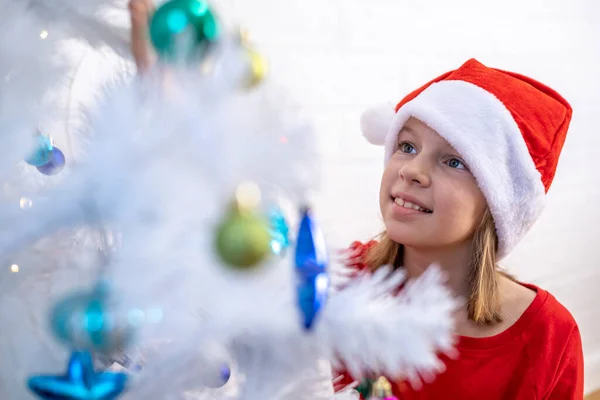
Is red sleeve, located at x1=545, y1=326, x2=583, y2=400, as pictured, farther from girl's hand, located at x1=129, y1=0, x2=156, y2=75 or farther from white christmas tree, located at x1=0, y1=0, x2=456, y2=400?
girl's hand, located at x1=129, y1=0, x2=156, y2=75

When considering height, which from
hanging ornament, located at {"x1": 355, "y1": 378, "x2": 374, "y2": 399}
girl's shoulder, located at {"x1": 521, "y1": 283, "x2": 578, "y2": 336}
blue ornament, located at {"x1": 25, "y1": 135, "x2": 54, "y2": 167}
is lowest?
hanging ornament, located at {"x1": 355, "y1": 378, "x2": 374, "y2": 399}

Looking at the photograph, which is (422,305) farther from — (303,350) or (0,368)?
(0,368)

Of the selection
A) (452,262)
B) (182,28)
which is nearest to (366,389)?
(452,262)

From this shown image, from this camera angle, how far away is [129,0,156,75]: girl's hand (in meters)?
0.28

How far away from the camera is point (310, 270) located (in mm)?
242

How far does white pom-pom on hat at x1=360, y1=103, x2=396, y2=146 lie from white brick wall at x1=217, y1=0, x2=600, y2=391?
0.15 metres

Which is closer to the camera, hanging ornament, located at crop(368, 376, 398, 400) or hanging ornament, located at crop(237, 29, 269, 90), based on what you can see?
hanging ornament, located at crop(237, 29, 269, 90)

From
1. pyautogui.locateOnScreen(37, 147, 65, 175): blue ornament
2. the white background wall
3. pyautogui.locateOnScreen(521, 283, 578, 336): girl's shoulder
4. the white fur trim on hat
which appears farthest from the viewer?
the white background wall

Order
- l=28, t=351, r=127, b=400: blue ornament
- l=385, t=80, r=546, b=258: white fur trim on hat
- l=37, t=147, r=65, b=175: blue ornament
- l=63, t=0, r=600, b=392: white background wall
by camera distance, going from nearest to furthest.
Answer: l=28, t=351, r=127, b=400: blue ornament < l=37, t=147, r=65, b=175: blue ornament < l=385, t=80, r=546, b=258: white fur trim on hat < l=63, t=0, r=600, b=392: white background wall

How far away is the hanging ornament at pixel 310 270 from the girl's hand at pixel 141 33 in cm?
11

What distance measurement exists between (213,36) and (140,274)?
112 mm

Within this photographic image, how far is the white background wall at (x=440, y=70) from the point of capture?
1078 mm

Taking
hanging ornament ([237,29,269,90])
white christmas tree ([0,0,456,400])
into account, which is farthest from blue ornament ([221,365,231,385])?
hanging ornament ([237,29,269,90])

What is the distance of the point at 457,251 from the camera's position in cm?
92
